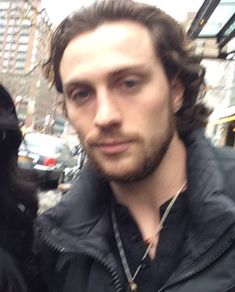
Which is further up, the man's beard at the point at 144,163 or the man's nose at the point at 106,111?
the man's nose at the point at 106,111

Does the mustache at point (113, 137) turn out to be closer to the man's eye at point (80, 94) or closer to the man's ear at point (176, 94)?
the man's eye at point (80, 94)

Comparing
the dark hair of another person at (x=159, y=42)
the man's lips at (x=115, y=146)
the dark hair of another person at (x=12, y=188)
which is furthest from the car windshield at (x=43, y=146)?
the man's lips at (x=115, y=146)

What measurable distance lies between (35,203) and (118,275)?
2.70 ft

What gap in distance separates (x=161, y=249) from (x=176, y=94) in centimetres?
58

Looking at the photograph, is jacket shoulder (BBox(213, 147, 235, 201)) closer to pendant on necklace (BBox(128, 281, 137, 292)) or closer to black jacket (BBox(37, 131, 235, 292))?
black jacket (BBox(37, 131, 235, 292))

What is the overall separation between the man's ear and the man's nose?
0.91 ft

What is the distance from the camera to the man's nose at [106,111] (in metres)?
1.46

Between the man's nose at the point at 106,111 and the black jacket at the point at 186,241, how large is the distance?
11.7 inches

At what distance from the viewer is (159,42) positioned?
1.65 m

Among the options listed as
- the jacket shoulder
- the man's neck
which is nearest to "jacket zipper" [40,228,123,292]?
the man's neck

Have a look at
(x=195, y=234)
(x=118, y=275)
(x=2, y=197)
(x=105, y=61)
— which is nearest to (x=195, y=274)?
(x=195, y=234)

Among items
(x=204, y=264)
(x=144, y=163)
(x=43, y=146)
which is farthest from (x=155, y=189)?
(x=43, y=146)

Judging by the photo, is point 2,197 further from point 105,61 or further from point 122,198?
point 105,61

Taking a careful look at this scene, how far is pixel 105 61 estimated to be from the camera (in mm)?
1501
